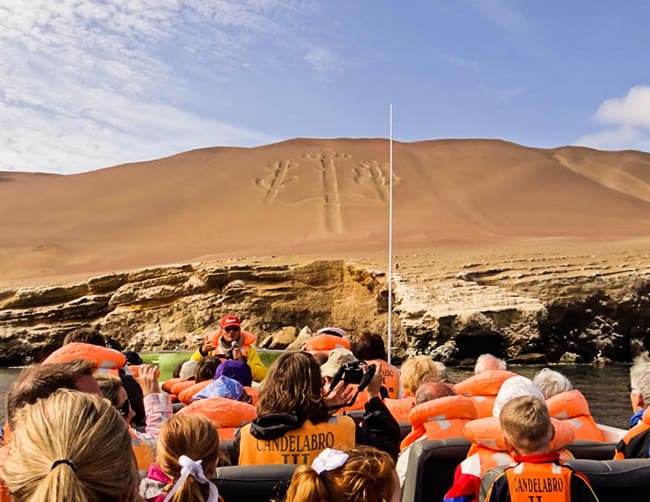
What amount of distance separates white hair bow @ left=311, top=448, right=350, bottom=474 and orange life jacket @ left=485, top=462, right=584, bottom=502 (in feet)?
3.45

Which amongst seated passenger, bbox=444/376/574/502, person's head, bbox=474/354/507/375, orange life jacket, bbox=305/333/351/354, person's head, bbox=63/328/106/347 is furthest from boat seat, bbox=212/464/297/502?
orange life jacket, bbox=305/333/351/354

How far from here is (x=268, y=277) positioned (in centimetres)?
2870

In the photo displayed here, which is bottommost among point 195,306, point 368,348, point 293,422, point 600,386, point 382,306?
point 600,386

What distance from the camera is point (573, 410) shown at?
4.37 m

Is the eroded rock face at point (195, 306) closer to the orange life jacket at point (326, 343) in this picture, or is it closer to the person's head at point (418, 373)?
the orange life jacket at point (326, 343)

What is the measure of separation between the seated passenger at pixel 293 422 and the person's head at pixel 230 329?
3.59 m

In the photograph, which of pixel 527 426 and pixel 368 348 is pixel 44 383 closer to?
pixel 527 426

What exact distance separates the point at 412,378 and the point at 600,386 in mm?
13608

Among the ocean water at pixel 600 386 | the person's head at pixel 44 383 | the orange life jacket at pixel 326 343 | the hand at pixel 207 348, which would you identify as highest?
the person's head at pixel 44 383

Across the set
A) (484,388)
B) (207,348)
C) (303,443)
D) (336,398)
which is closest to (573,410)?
(484,388)

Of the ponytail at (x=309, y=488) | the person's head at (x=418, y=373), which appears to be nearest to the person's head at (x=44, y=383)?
the ponytail at (x=309, y=488)

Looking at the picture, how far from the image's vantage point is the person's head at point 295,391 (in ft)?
10.8

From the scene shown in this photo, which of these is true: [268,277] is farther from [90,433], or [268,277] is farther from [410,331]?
[90,433]

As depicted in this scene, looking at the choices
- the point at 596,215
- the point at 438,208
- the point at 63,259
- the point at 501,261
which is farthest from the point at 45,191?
the point at 501,261
